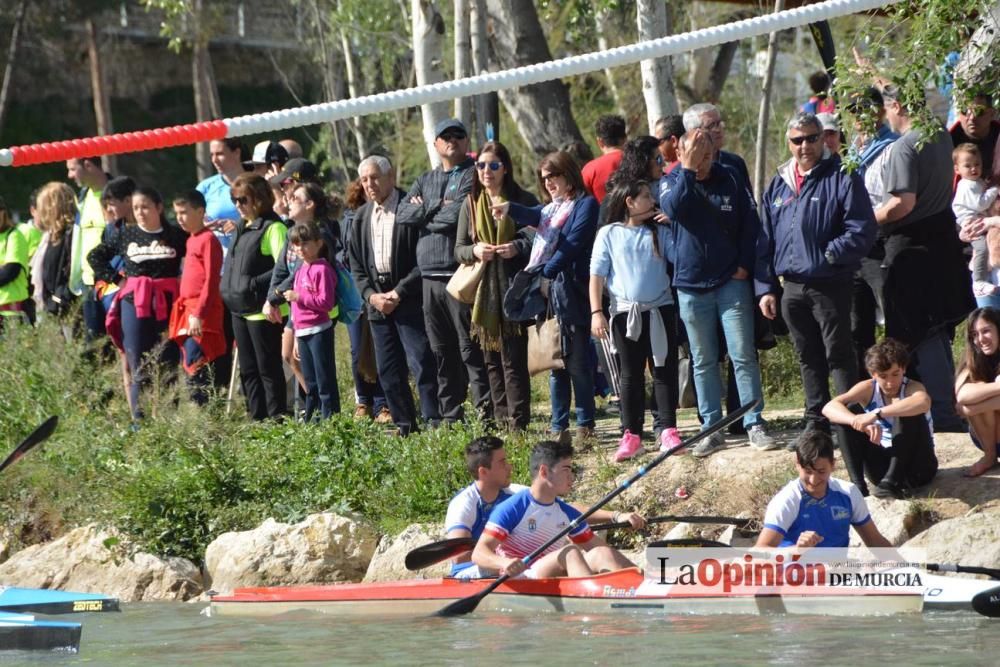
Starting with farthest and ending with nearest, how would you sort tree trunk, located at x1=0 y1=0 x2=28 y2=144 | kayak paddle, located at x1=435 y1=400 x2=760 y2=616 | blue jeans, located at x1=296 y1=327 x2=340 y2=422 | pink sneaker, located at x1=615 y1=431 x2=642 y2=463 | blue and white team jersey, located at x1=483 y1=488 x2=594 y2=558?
tree trunk, located at x1=0 y1=0 x2=28 y2=144 → blue jeans, located at x1=296 y1=327 x2=340 y2=422 → pink sneaker, located at x1=615 y1=431 x2=642 y2=463 → blue and white team jersey, located at x1=483 y1=488 x2=594 y2=558 → kayak paddle, located at x1=435 y1=400 x2=760 y2=616

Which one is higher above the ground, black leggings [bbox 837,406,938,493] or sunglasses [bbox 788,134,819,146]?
sunglasses [bbox 788,134,819,146]

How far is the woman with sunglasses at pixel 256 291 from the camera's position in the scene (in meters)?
12.4

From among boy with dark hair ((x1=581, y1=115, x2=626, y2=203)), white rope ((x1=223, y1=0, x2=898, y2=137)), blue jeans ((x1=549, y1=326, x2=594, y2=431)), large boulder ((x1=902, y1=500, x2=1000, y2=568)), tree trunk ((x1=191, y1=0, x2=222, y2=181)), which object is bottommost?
large boulder ((x1=902, y1=500, x2=1000, y2=568))

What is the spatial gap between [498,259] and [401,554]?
2.10 metres

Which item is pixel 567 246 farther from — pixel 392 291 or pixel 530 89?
pixel 530 89

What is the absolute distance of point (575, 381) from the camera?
36.4 feet

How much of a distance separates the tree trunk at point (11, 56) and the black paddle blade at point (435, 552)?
32289mm

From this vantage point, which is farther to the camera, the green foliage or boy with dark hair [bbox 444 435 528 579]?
the green foliage

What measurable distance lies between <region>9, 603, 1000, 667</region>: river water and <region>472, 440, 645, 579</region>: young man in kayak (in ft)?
1.32

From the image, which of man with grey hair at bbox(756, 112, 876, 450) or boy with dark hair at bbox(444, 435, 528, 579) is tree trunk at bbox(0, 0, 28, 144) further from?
man with grey hair at bbox(756, 112, 876, 450)

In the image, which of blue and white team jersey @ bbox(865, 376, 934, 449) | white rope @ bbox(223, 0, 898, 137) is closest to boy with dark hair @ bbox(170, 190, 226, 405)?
blue and white team jersey @ bbox(865, 376, 934, 449)

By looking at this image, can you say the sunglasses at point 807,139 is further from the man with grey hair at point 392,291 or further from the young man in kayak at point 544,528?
the man with grey hair at point 392,291

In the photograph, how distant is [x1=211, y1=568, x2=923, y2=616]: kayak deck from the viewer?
8867mm

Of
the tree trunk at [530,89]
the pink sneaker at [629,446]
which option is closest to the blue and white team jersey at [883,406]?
the pink sneaker at [629,446]
